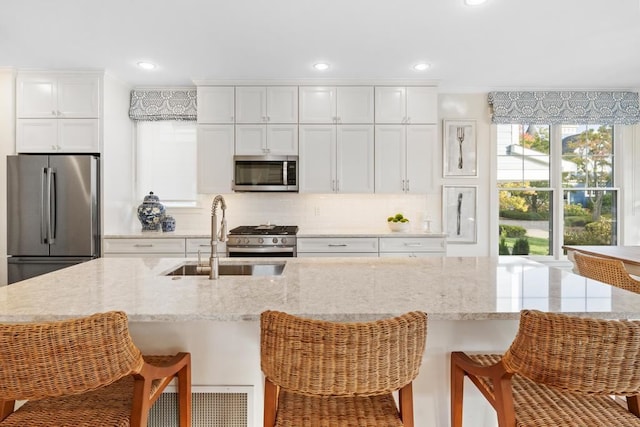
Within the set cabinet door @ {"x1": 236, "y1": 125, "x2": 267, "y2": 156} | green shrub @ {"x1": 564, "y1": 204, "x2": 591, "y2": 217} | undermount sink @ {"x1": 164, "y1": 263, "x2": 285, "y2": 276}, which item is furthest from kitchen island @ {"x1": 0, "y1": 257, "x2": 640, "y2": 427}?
→ green shrub @ {"x1": 564, "y1": 204, "x2": 591, "y2": 217}

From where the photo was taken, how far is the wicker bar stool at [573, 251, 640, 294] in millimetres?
2123

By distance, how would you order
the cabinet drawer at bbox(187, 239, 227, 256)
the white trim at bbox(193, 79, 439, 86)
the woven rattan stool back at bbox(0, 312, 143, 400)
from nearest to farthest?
the woven rattan stool back at bbox(0, 312, 143, 400) < the cabinet drawer at bbox(187, 239, 227, 256) < the white trim at bbox(193, 79, 439, 86)

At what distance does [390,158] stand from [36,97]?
3.61 metres

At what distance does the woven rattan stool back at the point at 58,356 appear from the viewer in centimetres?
94

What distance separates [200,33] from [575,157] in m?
4.35

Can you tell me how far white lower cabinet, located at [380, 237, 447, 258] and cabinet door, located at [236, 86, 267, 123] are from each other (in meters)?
1.86

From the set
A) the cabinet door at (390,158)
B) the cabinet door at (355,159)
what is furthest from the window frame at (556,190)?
the cabinet door at (355,159)

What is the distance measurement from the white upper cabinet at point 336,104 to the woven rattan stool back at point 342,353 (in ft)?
10.4

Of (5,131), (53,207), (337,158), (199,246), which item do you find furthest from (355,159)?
(5,131)

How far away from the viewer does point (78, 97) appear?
3.62m

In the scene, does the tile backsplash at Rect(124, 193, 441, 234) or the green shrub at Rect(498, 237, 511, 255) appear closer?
the tile backsplash at Rect(124, 193, 441, 234)

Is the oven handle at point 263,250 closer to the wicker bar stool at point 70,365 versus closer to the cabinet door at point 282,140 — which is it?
the cabinet door at point 282,140

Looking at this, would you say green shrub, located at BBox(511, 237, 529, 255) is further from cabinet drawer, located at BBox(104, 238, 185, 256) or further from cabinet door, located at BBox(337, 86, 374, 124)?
cabinet drawer, located at BBox(104, 238, 185, 256)

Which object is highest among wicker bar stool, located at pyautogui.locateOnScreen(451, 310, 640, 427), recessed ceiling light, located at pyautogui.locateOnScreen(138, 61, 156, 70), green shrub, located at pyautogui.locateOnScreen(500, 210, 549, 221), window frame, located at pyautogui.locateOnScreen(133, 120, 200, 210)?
recessed ceiling light, located at pyautogui.locateOnScreen(138, 61, 156, 70)
